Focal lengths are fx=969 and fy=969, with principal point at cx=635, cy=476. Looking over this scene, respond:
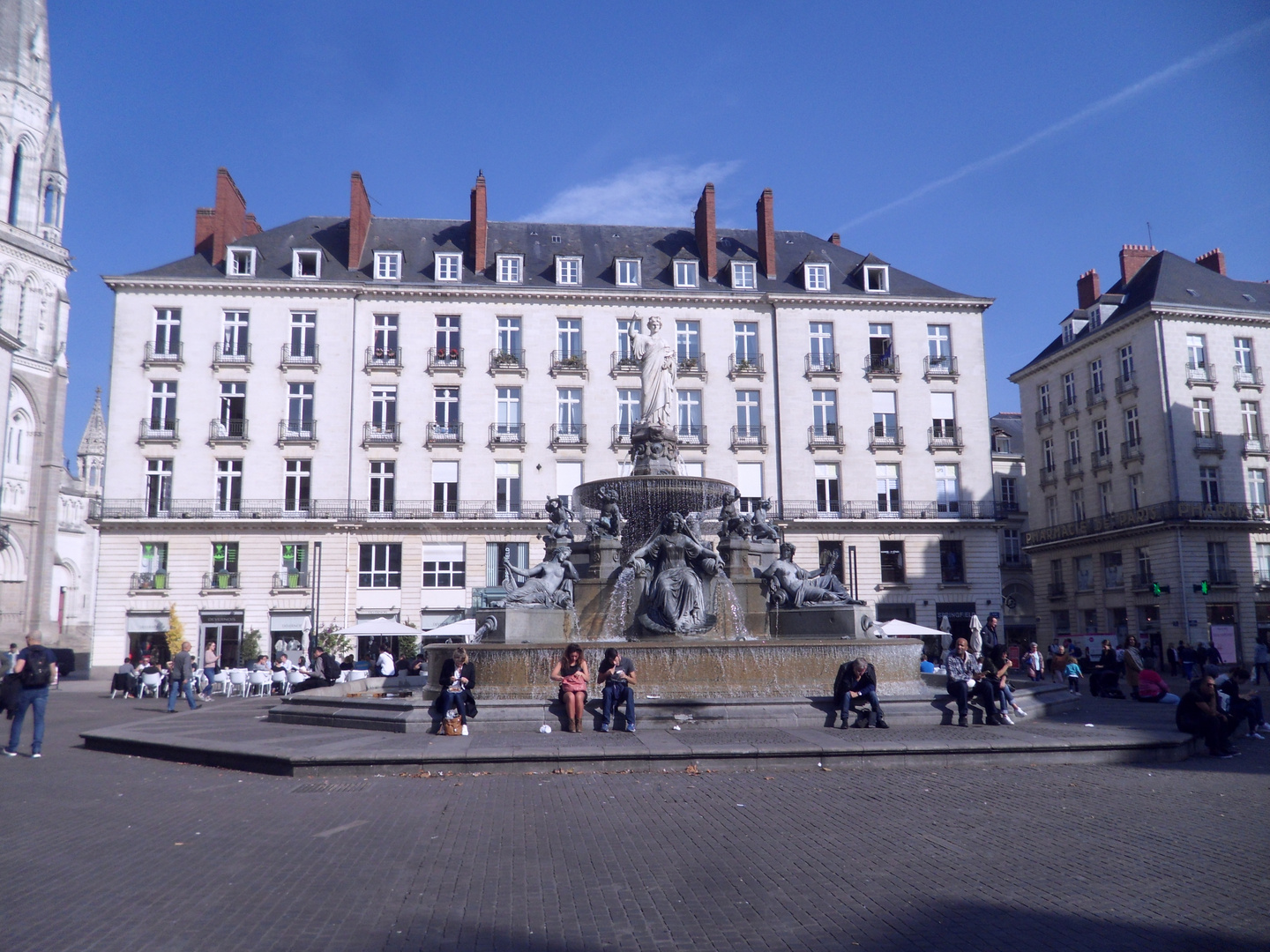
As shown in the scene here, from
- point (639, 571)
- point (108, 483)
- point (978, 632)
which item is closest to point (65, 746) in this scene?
point (639, 571)

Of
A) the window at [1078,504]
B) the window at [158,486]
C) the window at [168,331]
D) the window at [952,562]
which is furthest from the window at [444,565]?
the window at [1078,504]

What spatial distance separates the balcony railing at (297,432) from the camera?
4406 centimetres

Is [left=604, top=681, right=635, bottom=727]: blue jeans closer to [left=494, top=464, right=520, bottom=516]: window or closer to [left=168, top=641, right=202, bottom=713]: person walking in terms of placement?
[left=168, top=641, right=202, bottom=713]: person walking

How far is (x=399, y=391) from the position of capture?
148 feet

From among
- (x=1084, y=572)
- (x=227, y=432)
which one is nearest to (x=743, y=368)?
(x=1084, y=572)

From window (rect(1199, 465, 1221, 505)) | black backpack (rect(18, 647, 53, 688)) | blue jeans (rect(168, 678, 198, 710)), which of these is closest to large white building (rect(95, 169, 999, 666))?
window (rect(1199, 465, 1221, 505))

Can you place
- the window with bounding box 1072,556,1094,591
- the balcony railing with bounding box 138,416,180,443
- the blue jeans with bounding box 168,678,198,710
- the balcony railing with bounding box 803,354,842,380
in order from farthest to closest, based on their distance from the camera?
the window with bounding box 1072,556,1094,591, the balcony railing with bounding box 803,354,842,380, the balcony railing with bounding box 138,416,180,443, the blue jeans with bounding box 168,678,198,710

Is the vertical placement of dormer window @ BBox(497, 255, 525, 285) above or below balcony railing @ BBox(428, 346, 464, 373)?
above

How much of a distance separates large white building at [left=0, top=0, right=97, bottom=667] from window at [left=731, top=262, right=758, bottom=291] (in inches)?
1946

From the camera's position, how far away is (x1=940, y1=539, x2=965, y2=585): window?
151 ft

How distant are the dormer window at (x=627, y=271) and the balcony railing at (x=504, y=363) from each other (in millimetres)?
6286

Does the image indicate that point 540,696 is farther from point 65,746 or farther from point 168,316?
point 168,316

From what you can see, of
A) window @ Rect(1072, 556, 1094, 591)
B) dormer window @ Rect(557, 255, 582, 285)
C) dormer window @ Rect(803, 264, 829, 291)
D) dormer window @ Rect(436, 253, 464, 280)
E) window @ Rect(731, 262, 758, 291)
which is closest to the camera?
dormer window @ Rect(436, 253, 464, 280)

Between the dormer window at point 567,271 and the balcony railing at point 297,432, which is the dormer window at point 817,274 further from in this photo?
the balcony railing at point 297,432
